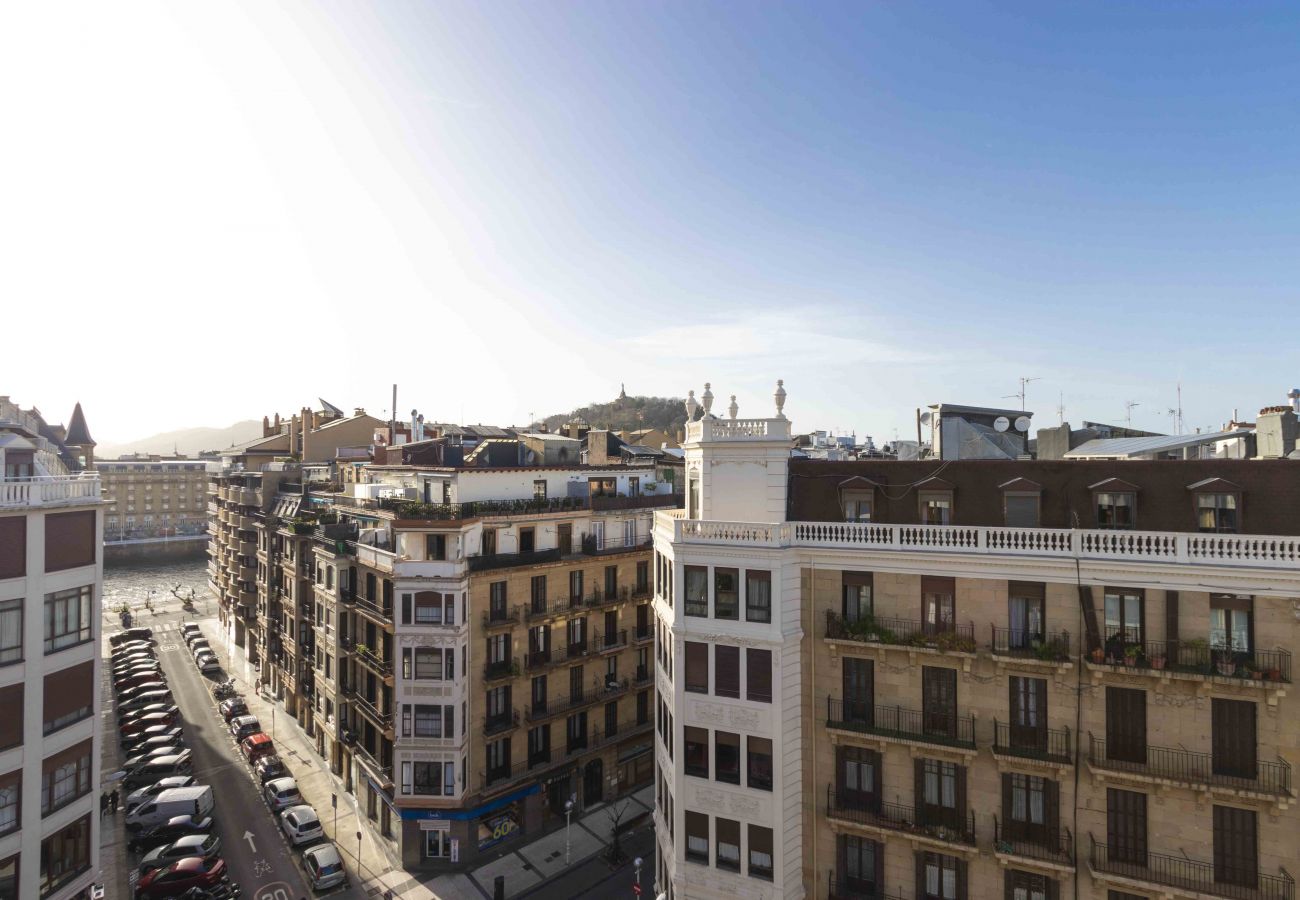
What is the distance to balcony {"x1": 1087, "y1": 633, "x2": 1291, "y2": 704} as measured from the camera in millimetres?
20281

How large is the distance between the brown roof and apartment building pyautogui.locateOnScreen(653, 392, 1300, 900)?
3.0 inches

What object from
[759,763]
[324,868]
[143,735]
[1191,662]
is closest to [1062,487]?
[1191,662]

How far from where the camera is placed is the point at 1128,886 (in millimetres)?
21250

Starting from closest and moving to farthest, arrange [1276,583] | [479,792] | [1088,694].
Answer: [1276,583] < [1088,694] < [479,792]

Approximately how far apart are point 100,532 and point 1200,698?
42605 mm

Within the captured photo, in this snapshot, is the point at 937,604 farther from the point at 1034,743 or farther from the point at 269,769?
the point at 269,769

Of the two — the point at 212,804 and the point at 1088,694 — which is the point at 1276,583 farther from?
the point at 212,804

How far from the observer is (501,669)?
3831 cm

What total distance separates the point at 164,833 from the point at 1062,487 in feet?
175

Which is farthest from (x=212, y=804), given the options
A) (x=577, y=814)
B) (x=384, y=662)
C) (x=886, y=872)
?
(x=886, y=872)

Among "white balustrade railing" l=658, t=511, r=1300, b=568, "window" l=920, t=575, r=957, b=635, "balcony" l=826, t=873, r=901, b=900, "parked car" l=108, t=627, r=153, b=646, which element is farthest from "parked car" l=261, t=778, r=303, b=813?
"parked car" l=108, t=627, r=153, b=646

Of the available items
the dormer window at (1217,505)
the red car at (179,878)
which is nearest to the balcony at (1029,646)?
the dormer window at (1217,505)

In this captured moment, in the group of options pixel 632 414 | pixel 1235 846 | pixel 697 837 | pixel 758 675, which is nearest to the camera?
pixel 1235 846

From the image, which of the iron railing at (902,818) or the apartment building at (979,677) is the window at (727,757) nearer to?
the apartment building at (979,677)
